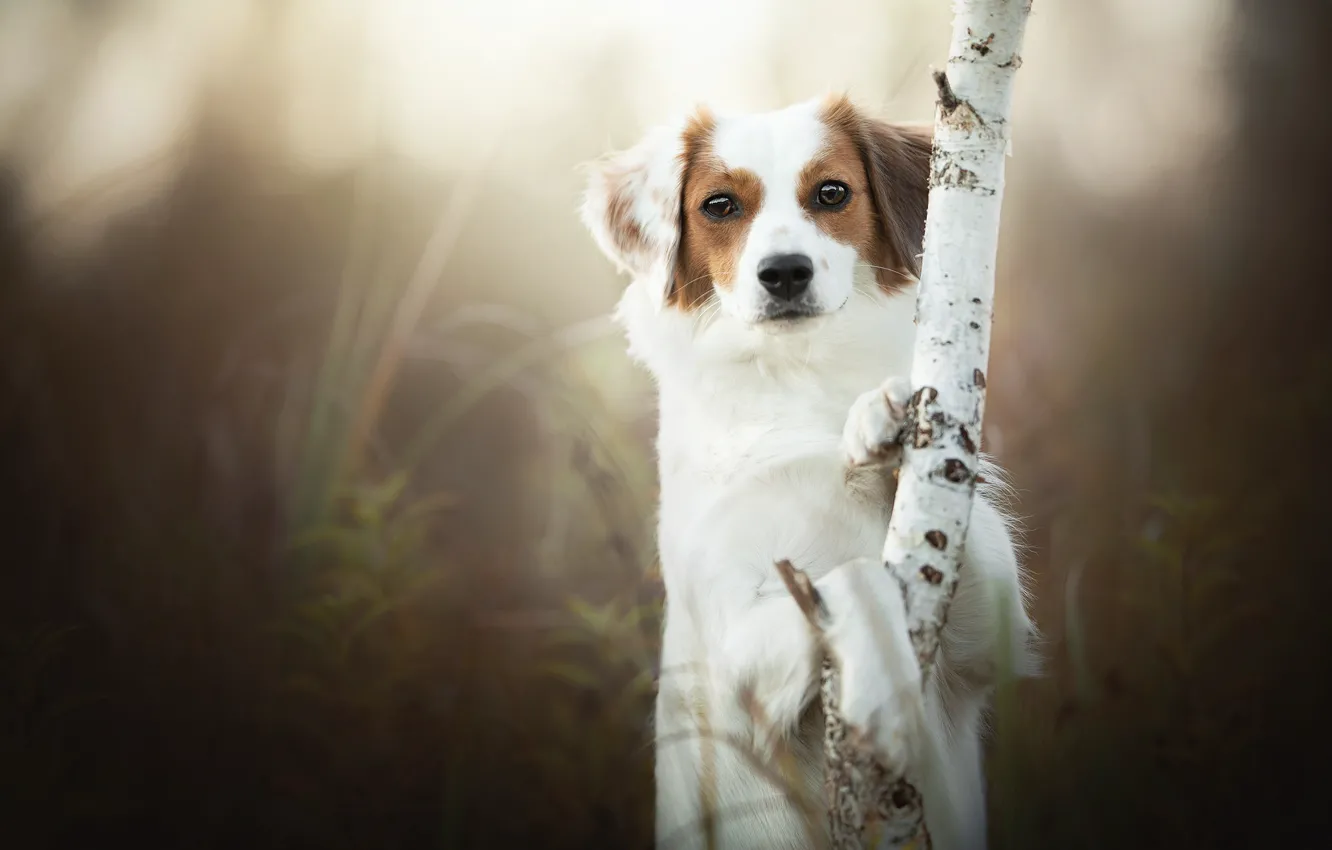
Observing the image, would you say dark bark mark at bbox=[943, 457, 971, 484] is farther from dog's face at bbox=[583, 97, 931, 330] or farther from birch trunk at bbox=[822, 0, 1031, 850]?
dog's face at bbox=[583, 97, 931, 330]

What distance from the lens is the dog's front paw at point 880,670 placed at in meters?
1.32

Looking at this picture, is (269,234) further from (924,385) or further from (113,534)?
(924,385)

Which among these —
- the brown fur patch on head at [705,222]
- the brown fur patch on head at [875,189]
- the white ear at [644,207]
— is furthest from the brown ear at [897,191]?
the white ear at [644,207]

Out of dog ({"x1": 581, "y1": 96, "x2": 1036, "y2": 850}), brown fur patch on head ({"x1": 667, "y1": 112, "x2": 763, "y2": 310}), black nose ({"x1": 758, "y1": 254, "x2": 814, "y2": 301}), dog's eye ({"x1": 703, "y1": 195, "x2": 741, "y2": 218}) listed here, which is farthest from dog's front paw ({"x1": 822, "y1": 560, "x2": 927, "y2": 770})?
dog's eye ({"x1": 703, "y1": 195, "x2": 741, "y2": 218})

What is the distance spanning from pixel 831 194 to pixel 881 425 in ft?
2.14

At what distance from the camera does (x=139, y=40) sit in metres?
2.92

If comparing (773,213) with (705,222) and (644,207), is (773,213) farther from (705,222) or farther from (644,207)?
(644,207)

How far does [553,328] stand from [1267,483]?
220cm

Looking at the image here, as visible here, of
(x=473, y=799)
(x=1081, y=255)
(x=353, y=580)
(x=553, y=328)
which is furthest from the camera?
(x=553, y=328)

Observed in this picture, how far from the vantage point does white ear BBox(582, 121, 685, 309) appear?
2072 mm

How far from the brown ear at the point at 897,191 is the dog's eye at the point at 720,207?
30 cm

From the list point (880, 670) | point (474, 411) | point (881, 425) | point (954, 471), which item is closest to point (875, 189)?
point (881, 425)

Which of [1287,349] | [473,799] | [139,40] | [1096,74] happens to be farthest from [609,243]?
[1287,349]

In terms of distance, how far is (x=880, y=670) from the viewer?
1.33 meters
